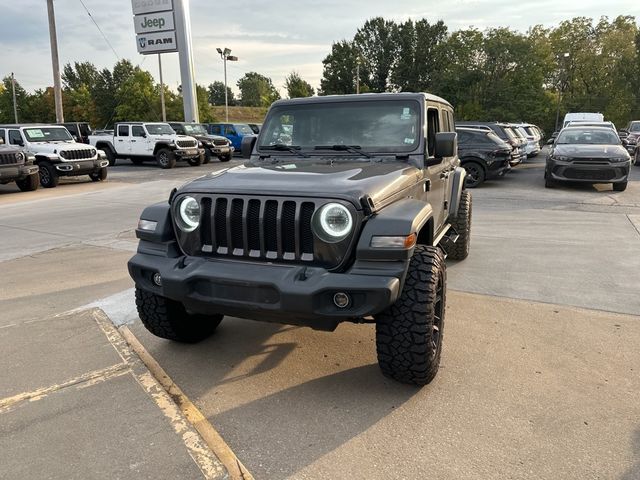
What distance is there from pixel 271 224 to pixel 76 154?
48.0 ft

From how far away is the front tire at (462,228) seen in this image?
19.5ft

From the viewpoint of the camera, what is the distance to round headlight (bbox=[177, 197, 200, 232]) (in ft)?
10.5

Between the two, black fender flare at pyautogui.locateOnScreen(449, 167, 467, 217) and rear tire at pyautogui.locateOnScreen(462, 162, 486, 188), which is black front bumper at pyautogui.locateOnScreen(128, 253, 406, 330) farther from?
rear tire at pyautogui.locateOnScreen(462, 162, 486, 188)

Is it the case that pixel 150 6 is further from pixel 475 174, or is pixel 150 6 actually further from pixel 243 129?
pixel 475 174

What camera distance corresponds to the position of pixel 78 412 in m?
2.92

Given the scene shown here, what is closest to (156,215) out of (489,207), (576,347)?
(576,347)

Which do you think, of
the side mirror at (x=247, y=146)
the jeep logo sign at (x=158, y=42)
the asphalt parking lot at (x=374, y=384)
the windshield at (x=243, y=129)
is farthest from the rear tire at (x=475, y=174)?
the jeep logo sign at (x=158, y=42)

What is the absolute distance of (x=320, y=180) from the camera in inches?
122

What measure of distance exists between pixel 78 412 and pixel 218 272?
3.74 feet

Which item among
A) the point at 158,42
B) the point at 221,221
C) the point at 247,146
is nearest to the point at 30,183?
the point at 247,146

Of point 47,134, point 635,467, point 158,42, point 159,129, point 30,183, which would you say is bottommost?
point 635,467

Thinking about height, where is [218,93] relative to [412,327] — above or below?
above

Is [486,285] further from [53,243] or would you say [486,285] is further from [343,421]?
[53,243]

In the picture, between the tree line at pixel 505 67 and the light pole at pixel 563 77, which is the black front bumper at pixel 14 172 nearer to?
the tree line at pixel 505 67
